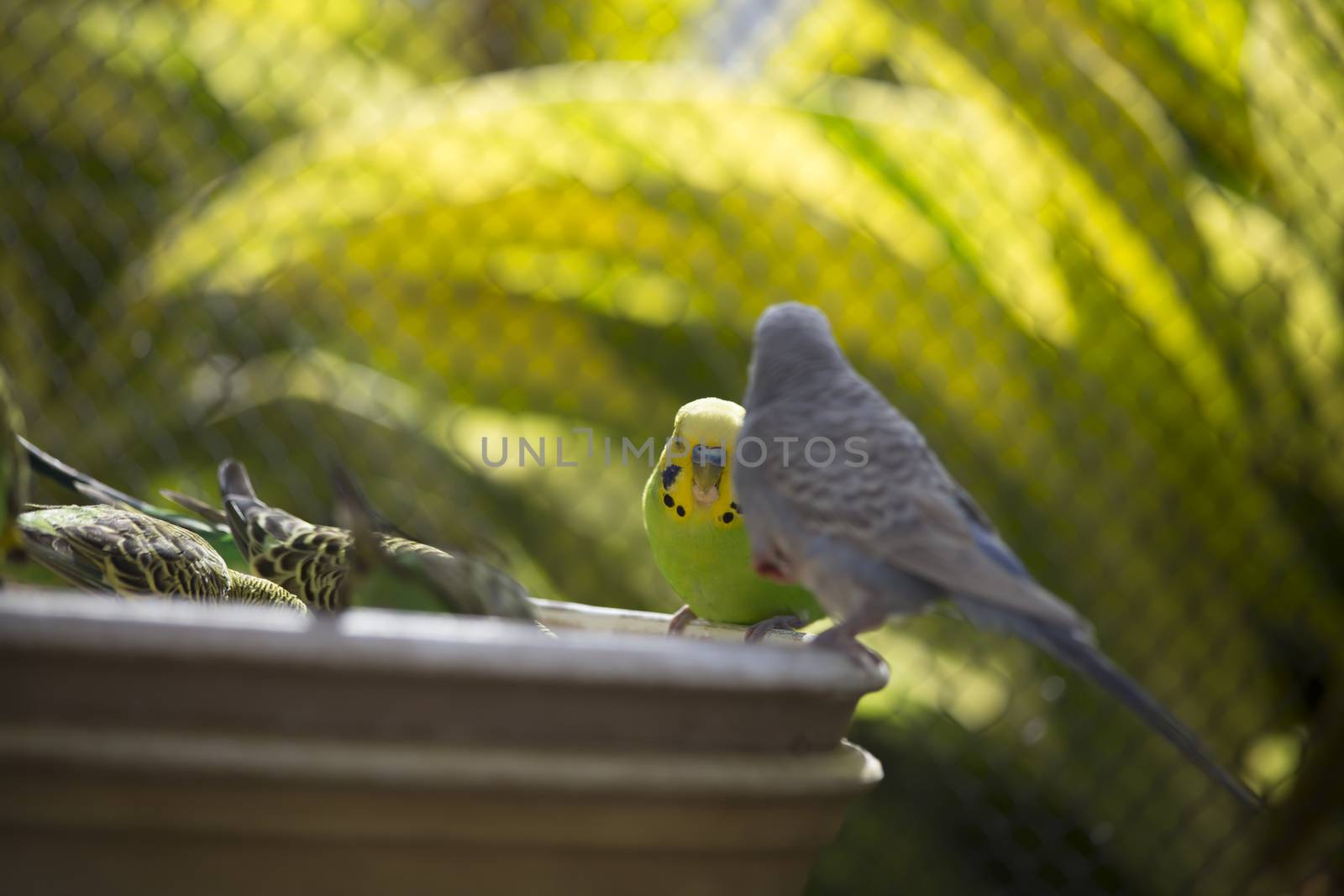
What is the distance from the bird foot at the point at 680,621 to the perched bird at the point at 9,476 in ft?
0.92

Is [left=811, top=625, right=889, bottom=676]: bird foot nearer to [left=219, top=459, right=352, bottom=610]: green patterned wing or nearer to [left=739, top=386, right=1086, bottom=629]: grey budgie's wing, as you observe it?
[left=739, top=386, right=1086, bottom=629]: grey budgie's wing

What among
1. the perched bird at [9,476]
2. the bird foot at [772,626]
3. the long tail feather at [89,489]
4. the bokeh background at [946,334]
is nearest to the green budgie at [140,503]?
the long tail feather at [89,489]

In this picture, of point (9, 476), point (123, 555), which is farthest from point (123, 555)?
point (9, 476)

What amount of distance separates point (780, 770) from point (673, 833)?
1.4 inches

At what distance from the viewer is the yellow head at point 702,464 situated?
604 millimetres

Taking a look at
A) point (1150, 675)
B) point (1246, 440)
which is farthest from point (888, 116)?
point (1150, 675)

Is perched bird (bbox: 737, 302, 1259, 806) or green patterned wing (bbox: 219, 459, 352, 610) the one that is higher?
perched bird (bbox: 737, 302, 1259, 806)

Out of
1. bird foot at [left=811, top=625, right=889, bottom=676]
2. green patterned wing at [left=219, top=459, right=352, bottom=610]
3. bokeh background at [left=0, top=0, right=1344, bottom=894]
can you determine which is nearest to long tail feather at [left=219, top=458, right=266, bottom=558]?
green patterned wing at [left=219, top=459, right=352, bottom=610]

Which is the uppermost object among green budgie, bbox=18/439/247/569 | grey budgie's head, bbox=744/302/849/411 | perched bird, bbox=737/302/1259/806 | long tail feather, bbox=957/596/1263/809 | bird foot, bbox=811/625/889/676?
grey budgie's head, bbox=744/302/849/411

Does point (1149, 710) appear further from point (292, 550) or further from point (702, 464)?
point (292, 550)

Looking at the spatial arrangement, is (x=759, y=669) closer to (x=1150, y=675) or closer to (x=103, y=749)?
(x=103, y=749)

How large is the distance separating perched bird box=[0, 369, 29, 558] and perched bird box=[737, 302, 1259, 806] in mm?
257

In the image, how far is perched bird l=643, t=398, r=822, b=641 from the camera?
23.9 inches

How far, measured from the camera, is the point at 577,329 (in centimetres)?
189
